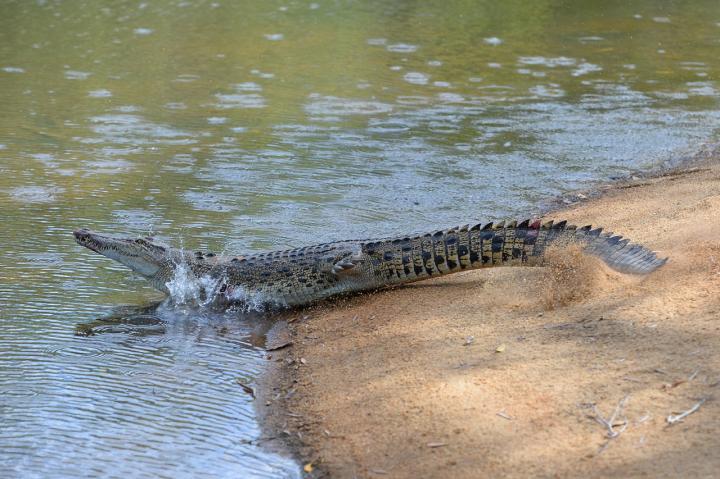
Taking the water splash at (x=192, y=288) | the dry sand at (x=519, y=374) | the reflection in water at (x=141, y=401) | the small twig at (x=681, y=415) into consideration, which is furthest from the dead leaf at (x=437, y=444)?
the water splash at (x=192, y=288)

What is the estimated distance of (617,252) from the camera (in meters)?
5.72

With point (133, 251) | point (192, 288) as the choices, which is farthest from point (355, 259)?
point (133, 251)

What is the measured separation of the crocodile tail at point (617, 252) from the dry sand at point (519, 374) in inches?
3.7

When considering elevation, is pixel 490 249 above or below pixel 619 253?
below

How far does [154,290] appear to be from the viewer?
723 cm

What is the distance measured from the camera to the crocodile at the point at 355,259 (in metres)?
5.98

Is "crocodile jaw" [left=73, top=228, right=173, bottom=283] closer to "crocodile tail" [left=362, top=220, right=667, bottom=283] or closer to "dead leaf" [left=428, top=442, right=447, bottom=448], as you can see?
"crocodile tail" [left=362, top=220, right=667, bottom=283]

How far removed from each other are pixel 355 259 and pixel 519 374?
217cm

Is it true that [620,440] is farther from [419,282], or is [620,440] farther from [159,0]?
[159,0]

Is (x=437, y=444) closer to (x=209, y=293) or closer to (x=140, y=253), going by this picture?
(x=209, y=293)

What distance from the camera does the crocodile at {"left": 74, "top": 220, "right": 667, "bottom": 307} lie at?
598 cm

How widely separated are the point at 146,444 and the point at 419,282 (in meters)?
2.54

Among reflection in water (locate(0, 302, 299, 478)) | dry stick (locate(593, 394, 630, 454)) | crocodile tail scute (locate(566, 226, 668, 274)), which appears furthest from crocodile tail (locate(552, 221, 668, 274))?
reflection in water (locate(0, 302, 299, 478))

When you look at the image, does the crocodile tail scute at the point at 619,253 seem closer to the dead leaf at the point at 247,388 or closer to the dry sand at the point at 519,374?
the dry sand at the point at 519,374
